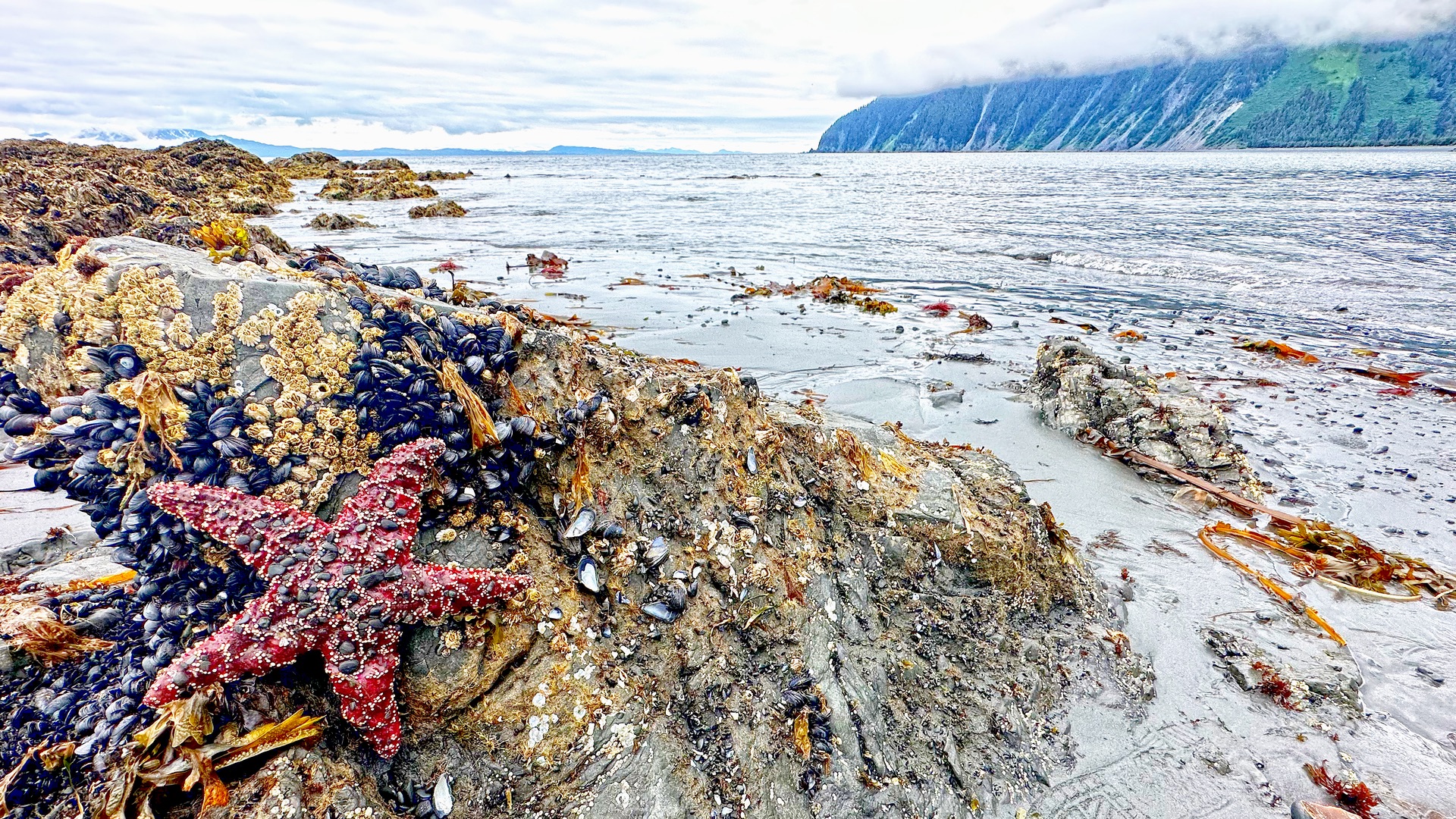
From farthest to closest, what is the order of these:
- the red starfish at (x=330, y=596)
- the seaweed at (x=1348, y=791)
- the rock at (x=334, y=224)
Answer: the rock at (x=334, y=224) → the seaweed at (x=1348, y=791) → the red starfish at (x=330, y=596)

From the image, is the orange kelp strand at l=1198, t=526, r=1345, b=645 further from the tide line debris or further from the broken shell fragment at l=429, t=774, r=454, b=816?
the tide line debris

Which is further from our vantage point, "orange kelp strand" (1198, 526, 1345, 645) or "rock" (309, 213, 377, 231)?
"rock" (309, 213, 377, 231)

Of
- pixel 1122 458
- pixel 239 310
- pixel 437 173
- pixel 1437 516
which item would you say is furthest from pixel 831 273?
pixel 437 173

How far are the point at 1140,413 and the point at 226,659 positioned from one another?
342 inches

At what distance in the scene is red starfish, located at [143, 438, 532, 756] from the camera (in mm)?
2359

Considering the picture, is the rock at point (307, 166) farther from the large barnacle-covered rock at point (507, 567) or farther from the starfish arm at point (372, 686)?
the starfish arm at point (372, 686)

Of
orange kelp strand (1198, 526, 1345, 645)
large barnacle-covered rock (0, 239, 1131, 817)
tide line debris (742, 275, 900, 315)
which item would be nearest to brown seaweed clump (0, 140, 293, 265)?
large barnacle-covered rock (0, 239, 1131, 817)

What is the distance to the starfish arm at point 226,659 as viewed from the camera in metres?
2.25

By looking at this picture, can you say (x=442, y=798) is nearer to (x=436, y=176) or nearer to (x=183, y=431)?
(x=183, y=431)

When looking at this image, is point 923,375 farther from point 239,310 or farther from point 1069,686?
point 239,310

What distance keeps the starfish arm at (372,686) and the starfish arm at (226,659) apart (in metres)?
0.13

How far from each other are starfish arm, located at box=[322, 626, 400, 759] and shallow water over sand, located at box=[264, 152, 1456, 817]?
10.9 feet

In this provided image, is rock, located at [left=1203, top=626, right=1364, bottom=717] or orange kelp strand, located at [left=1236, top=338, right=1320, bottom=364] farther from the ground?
orange kelp strand, located at [left=1236, top=338, right=1320, bottom=364]

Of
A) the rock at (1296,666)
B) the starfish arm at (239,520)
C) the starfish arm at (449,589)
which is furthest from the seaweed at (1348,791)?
the starfish arm at (239,520)
